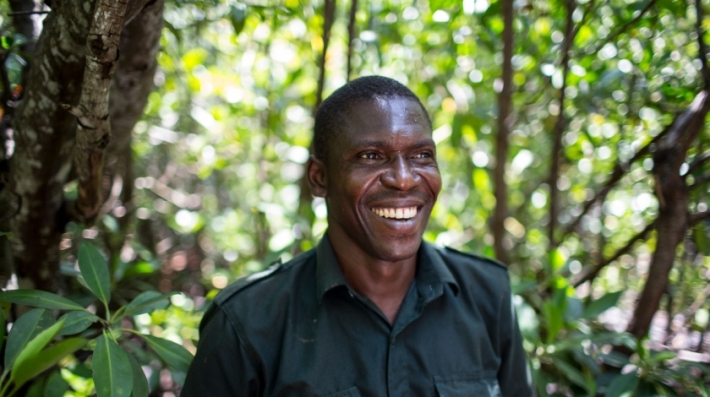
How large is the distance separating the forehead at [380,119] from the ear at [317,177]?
0.18 m

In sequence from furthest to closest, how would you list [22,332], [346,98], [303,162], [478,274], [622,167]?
[303,162], [622,167], [478,274], [346,98], [22,332]

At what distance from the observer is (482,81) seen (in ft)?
10.1

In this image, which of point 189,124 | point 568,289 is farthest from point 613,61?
point 189,124

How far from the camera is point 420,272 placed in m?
1.79

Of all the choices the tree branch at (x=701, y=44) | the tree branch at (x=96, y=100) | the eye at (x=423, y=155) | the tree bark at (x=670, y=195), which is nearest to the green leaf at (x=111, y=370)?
the tree branch at (x=96, y=100)

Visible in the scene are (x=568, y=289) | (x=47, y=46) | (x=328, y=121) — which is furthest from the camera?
(x=568, y=289)

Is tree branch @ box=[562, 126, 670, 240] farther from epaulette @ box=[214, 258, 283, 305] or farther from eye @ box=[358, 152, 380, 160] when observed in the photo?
epaulette @ box=[214, 258, 283, 305]

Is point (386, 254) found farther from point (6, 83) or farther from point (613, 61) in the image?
point (613, 61)

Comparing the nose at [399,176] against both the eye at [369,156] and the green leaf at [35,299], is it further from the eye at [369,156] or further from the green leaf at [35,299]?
the green leaf at [35,299]

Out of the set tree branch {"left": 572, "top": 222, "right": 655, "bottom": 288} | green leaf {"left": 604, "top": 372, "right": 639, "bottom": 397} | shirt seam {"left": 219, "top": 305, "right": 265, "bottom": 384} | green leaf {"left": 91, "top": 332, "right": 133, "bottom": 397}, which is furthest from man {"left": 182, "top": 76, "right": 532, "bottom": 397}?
tree branch {"left": 572, "top": 222, "right": 655, "bottom": 288}

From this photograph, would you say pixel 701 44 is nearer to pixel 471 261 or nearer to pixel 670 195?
pixel 670 195

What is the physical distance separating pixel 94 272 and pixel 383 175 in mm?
908

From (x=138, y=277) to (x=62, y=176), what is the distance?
4.57 feet

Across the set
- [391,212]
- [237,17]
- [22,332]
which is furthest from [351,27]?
[22,332]
